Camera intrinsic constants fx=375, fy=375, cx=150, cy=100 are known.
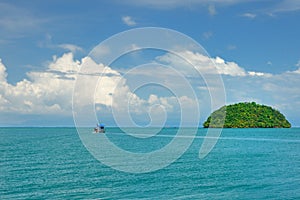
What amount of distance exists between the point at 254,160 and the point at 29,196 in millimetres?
40913

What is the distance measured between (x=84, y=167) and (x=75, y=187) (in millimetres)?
14121

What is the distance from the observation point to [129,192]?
36531mm

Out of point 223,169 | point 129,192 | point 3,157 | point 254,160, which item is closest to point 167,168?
point 223,169

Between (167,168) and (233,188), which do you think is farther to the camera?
(167,168)

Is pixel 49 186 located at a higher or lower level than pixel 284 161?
lower

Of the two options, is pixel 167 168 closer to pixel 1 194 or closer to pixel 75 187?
pixel 75 187

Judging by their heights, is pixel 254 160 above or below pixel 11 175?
above

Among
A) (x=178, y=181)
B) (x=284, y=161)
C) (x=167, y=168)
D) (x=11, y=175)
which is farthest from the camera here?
(x=284, y=161)

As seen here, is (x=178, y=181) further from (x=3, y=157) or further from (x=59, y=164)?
(x=3, y=157)

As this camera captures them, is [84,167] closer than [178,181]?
No

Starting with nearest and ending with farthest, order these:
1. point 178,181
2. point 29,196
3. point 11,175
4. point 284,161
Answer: point 29,196 → point 178,181 → point 11,175 → point 284,161

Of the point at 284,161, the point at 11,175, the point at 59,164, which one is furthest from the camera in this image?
the point at 284,161

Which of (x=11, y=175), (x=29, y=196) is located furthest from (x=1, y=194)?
(x=11, y=175)

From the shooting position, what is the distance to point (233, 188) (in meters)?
39.3
